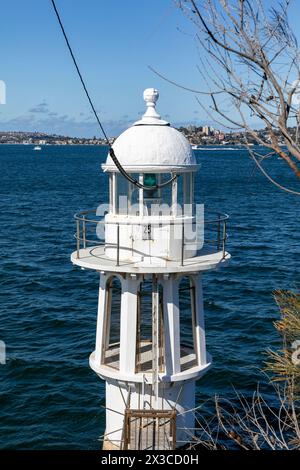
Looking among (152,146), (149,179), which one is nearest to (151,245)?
(149,179)

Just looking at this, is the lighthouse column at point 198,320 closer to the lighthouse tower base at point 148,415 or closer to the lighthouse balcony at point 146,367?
the lighthouse balcony at point 146,367

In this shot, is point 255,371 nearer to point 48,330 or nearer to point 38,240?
point 48,330

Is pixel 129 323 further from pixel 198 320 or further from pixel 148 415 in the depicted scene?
pixel 148 415

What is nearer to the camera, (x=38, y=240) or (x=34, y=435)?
(x=34, y=435)

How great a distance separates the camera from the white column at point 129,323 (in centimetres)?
1423

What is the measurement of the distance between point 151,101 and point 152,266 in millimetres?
4051

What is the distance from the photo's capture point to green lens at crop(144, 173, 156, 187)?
1379cm

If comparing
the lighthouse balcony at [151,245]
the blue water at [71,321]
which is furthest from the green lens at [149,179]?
the blue water at [71,321]

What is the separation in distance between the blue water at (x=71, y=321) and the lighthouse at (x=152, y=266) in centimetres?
Answer: 447

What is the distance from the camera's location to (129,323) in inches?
563

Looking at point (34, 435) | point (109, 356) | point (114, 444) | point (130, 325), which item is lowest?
point (34, 435)
